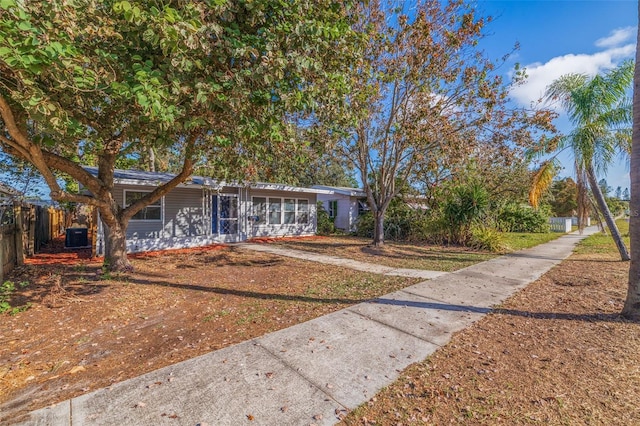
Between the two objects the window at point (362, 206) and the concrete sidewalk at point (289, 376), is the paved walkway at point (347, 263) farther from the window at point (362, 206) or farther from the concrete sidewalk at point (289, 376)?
the window at point (362, 206)

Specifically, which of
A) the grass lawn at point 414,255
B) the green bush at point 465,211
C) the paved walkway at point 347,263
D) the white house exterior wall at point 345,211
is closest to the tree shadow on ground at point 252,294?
the paved walkway at point 347,263

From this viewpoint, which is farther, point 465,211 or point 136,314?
point 465,211

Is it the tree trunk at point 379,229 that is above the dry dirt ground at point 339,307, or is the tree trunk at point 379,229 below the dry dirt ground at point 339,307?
above

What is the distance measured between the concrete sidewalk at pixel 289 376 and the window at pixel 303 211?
12.5m

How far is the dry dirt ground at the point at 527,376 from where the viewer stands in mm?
2594

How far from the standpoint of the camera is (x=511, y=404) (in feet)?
8.94

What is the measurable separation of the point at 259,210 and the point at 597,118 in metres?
13.9

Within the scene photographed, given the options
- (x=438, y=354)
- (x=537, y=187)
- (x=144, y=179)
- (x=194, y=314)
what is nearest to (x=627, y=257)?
(x=537, y=187)

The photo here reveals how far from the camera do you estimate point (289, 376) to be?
313 cm

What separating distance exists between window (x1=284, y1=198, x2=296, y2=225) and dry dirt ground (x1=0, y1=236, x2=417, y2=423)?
8.40 meters

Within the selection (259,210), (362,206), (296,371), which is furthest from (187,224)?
(362,206)

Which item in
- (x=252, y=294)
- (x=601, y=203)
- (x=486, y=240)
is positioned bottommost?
(x=252, y=294)

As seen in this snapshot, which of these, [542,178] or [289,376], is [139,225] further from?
[542,178]

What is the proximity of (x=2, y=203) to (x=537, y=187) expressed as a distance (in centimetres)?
1743
